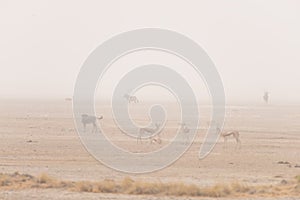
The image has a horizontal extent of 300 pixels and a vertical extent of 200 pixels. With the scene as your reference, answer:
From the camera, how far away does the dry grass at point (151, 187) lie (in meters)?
22.1

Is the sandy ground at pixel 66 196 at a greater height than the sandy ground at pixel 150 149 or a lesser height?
lesser

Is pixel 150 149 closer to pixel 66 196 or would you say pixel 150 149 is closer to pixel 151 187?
pixel 151 187

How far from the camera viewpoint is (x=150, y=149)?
34.9m

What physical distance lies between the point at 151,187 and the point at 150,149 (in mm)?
12411

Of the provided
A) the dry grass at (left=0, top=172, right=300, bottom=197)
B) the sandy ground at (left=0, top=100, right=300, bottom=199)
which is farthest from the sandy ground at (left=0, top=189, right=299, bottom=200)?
the dry grass at (left=0, top=172, right=300, bottom=197)

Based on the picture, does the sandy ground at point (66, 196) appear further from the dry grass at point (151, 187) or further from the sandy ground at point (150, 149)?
the dry grass at point (151, 187)

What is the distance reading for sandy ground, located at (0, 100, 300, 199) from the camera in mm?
25906

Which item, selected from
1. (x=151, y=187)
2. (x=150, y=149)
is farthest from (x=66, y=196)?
(x=150, y=149)

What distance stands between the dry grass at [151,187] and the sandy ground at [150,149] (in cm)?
81

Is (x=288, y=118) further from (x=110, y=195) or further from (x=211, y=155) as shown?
(x=110, y=195)

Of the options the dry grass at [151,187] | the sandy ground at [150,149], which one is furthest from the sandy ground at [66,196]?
the dry grass at [151,187]

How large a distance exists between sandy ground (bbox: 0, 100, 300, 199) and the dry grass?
0.81 metres

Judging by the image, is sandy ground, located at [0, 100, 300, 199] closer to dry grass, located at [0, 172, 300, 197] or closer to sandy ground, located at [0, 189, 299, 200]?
sandy ground, located at [0, 189, 299, 200]

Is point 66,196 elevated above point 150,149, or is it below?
below
